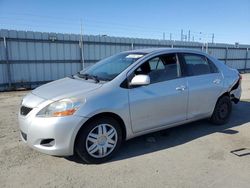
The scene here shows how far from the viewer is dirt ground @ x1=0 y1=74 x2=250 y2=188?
10.5 feet

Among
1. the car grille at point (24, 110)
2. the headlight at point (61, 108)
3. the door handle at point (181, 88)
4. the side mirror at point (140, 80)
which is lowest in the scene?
the car grille at point (24, 110)

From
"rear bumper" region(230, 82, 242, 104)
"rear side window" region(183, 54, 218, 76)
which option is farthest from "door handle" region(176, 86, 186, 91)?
"rear bumper" region(230, 82, 242, 104)

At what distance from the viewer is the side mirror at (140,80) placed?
381cm

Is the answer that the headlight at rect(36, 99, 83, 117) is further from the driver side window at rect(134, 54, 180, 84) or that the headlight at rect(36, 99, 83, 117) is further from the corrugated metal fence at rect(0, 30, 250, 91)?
the corrugated metal fence at rect(0, 30, 250, 91)

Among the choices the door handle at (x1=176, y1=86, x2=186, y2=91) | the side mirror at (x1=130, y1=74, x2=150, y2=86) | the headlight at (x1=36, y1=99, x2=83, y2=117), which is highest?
the side mirror at (x1=130, y1=74, x2=150, y2=86)

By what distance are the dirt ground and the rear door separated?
52cm

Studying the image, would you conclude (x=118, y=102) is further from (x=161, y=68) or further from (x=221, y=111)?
(x=221, y=111)

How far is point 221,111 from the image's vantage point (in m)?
5.44

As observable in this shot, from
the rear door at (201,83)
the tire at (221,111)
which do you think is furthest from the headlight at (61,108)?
the tire at (221,111)

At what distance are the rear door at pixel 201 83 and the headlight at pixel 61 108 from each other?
2.21m

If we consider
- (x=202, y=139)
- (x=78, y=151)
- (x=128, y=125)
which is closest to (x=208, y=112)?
(x=202, y=139)

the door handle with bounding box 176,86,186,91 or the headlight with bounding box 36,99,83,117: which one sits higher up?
the door handle with bounding box 176,86,186,91

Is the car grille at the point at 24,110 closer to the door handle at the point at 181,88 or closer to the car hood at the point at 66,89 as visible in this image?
the car hood at the point at 66,89

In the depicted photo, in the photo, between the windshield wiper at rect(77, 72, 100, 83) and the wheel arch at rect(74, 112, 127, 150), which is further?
the windshield wiper at rect(77, 72, 100, 83)
